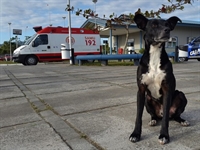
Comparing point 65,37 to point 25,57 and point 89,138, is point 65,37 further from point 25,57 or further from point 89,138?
point 89,138

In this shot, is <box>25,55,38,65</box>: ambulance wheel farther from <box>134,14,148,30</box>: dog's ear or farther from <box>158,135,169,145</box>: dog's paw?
<box>158,135,169,145</box>: dog's paw

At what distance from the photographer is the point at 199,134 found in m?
2.69

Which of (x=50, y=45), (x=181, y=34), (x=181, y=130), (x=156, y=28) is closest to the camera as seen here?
(x=156, y=28)

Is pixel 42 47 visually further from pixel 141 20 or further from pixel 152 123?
pixel 141 20

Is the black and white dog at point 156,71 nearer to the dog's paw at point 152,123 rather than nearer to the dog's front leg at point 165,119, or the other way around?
the dog's front leg at point 165,119

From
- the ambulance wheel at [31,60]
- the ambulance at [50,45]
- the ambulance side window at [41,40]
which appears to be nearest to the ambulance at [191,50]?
the ambulance at [50,45]

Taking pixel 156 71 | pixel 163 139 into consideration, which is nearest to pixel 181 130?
pixel 163 139

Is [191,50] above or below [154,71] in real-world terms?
above

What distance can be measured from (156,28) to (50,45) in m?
17.3

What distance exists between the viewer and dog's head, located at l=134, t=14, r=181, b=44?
2361mm

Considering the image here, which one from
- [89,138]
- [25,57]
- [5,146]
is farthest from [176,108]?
[25,57]

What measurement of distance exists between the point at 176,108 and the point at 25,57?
16663 millimetres

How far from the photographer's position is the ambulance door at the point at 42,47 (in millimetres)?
18250

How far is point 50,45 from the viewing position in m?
18.9
